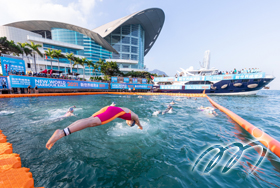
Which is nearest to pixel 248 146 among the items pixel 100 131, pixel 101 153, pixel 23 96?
pixel 101 153

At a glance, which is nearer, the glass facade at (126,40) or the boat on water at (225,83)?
the boat on water at (225,83)

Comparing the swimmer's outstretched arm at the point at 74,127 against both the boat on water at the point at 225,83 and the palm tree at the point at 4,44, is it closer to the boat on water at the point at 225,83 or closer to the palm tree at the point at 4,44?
the boat on water at the point at 225,83

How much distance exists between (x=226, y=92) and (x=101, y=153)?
33702 millimetres

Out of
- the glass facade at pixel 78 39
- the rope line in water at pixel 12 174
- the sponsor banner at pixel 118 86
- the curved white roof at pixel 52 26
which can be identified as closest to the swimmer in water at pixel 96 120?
the rope line in water at pixel 12 174

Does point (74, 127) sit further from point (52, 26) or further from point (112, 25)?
point (52, 26)

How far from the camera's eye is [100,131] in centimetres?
544

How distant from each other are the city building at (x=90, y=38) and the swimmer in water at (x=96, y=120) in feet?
151

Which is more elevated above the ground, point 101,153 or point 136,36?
point 136,36

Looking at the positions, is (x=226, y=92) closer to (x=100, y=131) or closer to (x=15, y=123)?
(x=100, y=131)

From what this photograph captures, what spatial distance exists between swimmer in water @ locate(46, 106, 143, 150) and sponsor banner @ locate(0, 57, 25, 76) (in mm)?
25024

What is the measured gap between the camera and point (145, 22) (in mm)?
77875

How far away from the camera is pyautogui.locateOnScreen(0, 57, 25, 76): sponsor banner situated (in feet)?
55.1

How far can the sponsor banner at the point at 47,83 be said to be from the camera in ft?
54.9

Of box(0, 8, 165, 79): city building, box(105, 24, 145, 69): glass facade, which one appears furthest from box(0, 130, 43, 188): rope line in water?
box(105, 24, 145, 69): glass facade
